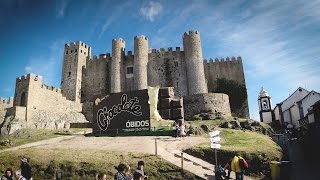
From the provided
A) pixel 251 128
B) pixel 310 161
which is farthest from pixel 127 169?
pixel 251 128

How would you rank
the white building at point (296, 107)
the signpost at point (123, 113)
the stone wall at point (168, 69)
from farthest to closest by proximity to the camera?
the stone wall at point (168, 69) → the white building at point (296, 107) → the signpost at point (123, 113)

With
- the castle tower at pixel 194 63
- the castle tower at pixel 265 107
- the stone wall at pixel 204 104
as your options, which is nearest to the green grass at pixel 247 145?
the stone wall at pixel 204 104

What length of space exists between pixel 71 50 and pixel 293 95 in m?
42.7

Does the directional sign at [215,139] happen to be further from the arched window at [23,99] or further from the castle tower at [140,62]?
the castle tower at [140,62]

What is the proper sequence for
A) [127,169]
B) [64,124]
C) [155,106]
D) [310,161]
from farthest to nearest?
[64,124]
[155,106]
[310,161]
[127,169]

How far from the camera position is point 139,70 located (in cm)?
5294

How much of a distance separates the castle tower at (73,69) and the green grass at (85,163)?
35.6 metres

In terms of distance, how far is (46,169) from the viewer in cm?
1669

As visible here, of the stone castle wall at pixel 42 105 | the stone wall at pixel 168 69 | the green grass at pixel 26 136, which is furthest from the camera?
the stone wall at pixel 168 69

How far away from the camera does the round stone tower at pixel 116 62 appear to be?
5341 cm

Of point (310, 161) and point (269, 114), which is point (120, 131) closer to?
point (310, 161)

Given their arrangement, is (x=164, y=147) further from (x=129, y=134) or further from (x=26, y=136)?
(x=26, y=136)

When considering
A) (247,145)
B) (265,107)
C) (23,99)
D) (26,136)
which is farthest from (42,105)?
(265,107)

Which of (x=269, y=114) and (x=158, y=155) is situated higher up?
(x=269, y=114)
